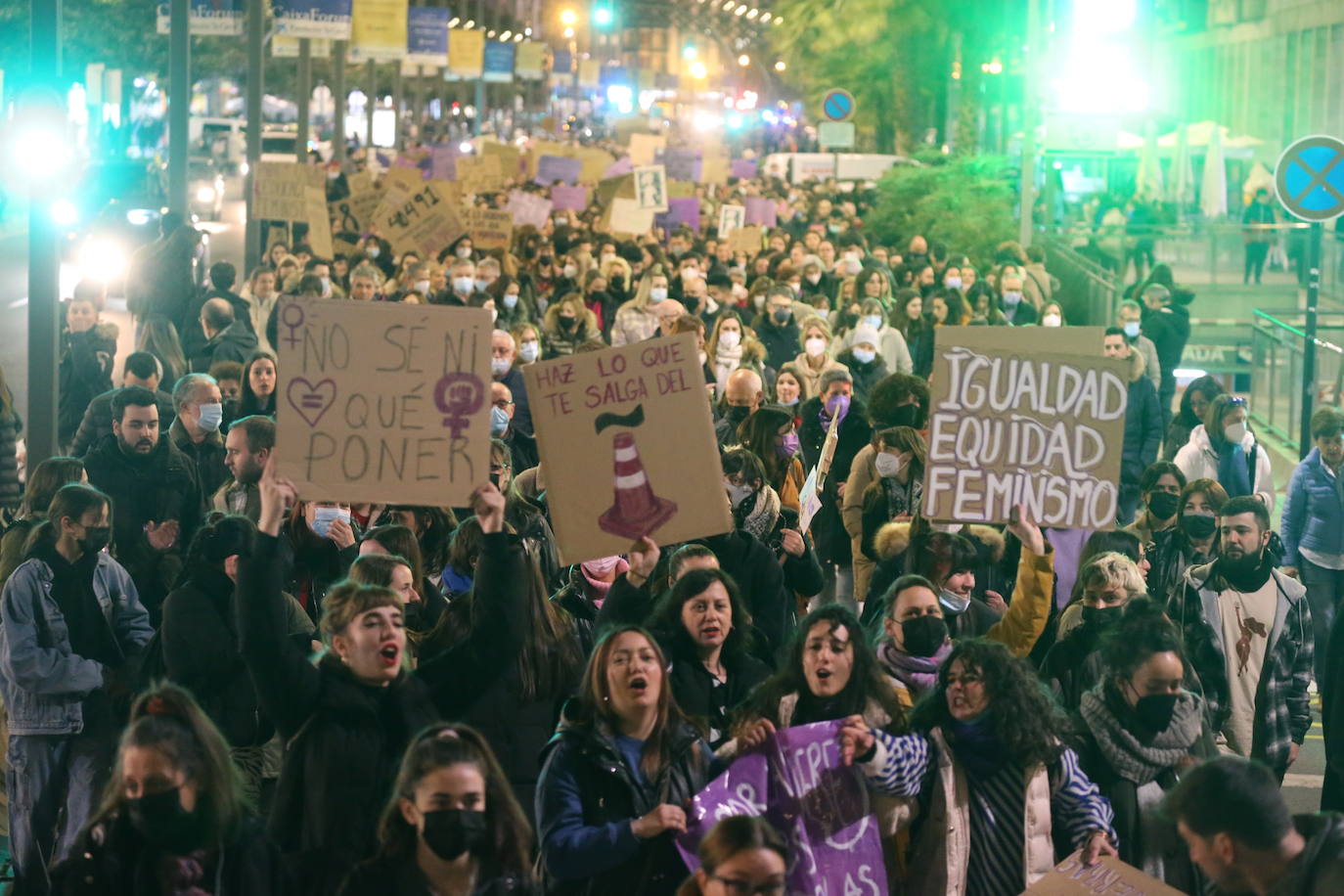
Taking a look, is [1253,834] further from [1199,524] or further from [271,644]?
[1199,524]

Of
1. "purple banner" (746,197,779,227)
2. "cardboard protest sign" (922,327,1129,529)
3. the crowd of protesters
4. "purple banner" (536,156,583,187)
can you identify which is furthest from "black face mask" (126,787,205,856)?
"purple banner" (536,156,583,187)

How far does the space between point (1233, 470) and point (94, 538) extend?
690 centimetres

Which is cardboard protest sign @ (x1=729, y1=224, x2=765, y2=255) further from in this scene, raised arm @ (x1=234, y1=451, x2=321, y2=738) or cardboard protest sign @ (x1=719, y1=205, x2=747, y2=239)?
raised arm @ (x1=234, y1=451, x2=321, y2=738)

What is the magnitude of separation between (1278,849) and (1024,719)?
45.8 inches

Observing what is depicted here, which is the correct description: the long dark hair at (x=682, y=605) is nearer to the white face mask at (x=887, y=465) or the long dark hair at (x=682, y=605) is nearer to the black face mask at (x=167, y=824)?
the black face mask at (x=167, y=824)

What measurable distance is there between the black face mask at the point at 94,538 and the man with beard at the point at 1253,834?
13.7 ft

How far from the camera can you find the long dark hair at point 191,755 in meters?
4.89

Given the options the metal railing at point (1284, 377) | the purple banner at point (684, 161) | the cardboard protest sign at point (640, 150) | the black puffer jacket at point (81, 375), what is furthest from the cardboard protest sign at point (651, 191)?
the black puffer jacket at point (81, 375)

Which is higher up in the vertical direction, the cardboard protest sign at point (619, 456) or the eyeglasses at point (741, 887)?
the cardboard protest sign at point (619, 456)

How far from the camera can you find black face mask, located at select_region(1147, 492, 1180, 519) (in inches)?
384

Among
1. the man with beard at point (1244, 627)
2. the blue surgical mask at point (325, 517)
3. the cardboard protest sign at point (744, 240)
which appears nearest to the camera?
the man with beard at point (1244, 627)

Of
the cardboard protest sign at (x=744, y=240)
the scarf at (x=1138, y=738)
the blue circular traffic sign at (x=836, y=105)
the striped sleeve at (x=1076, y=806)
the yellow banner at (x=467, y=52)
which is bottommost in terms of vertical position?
the striped sleeve at (x=1076, y=806)

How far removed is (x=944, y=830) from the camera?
5.69 metres

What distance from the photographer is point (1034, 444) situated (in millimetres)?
7312
